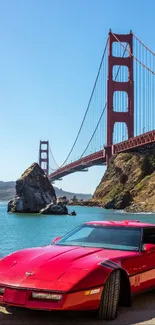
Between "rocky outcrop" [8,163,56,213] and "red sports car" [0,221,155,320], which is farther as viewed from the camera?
"rocky outcrop" [8,163,56,213]

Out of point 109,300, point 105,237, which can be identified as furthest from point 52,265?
point 105,237

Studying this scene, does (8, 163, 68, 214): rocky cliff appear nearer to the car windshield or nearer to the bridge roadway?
the bridge roadway

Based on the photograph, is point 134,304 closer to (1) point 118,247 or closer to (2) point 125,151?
(1) point 118,247

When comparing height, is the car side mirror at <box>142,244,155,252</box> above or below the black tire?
above

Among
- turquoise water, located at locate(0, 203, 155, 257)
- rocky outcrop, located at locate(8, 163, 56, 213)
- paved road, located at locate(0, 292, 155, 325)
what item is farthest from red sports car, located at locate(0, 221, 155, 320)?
rocky outcrop, located at locate(8, 163, 56, 213)

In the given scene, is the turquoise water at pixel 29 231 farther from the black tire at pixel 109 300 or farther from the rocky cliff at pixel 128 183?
the rocky cliff at pixel 128 183

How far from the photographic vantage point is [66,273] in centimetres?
490

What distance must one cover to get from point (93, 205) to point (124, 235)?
293 ft

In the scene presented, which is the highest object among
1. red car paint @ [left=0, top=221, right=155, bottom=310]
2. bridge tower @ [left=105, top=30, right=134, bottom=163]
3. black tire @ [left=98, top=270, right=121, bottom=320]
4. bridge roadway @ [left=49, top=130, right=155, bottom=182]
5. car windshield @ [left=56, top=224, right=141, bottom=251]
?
bridge tower @ [left=105, top=30, right=134, bottom=163]

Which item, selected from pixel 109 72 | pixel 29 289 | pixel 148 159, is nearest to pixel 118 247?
pixel 29 289

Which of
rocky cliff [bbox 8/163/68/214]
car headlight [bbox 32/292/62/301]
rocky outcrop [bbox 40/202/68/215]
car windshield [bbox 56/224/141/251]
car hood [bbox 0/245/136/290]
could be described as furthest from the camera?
rocky cliff [bbox 8/163/68/214]

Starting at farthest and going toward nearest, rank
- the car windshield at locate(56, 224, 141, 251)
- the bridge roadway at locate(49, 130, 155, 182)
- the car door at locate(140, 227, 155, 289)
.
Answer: the bridge roadway at locate(49, 130, 155, 182) → the car windshield at locate(56, 224, 141, 251) → the car door at locate(140, 227, 155, 289)

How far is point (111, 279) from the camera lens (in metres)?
5.06

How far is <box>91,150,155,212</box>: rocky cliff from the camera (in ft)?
267
